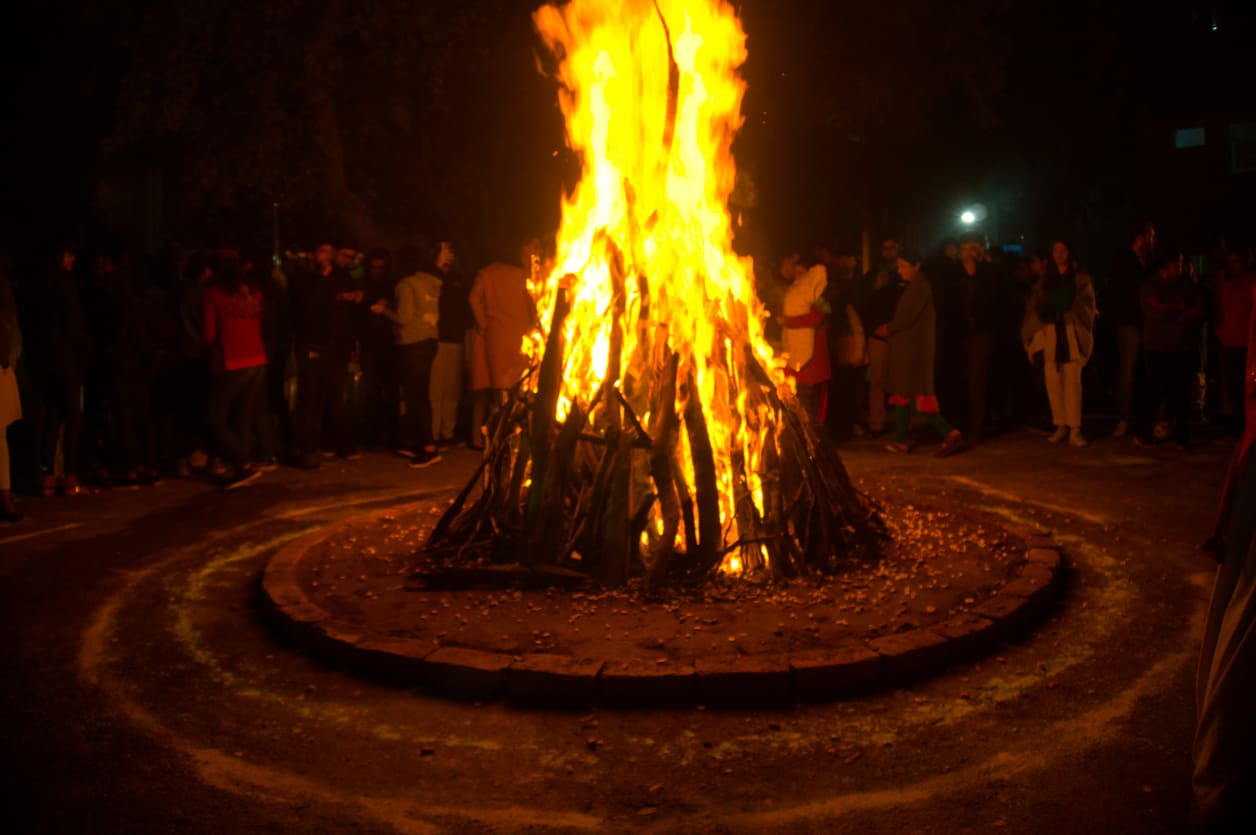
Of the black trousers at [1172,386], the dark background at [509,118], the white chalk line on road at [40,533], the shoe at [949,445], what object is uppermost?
the dark background at [509,118]

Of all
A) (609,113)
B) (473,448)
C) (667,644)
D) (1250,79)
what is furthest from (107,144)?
(1250,79)

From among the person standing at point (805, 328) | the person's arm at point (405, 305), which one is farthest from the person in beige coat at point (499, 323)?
the person standing at point (805, 328)

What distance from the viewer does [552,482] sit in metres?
7.06

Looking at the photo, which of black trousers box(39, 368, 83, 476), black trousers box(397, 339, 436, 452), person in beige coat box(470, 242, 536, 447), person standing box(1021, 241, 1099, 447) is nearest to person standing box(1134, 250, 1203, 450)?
person standing box(1021, 241, 1099, 447)

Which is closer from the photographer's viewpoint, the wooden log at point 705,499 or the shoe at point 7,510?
the wooden log at point 705,499

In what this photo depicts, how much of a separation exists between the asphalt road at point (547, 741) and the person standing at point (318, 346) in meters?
4.95

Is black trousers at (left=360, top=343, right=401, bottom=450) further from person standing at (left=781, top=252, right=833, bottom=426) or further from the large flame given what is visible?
the large flame

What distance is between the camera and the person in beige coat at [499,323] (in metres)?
Answer: 12.5

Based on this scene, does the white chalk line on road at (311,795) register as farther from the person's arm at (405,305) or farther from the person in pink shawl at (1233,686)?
the person's arm at (405,305)

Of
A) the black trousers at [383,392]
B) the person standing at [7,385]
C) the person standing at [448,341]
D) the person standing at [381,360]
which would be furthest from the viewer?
the black trousers at [383,392]

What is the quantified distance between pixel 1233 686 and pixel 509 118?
2231 centimetres

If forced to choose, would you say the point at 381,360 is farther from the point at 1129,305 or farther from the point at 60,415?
the point at 1129,305

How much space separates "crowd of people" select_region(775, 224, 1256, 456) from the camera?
12.4 metres

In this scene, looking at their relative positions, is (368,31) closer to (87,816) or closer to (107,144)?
(107,144)
